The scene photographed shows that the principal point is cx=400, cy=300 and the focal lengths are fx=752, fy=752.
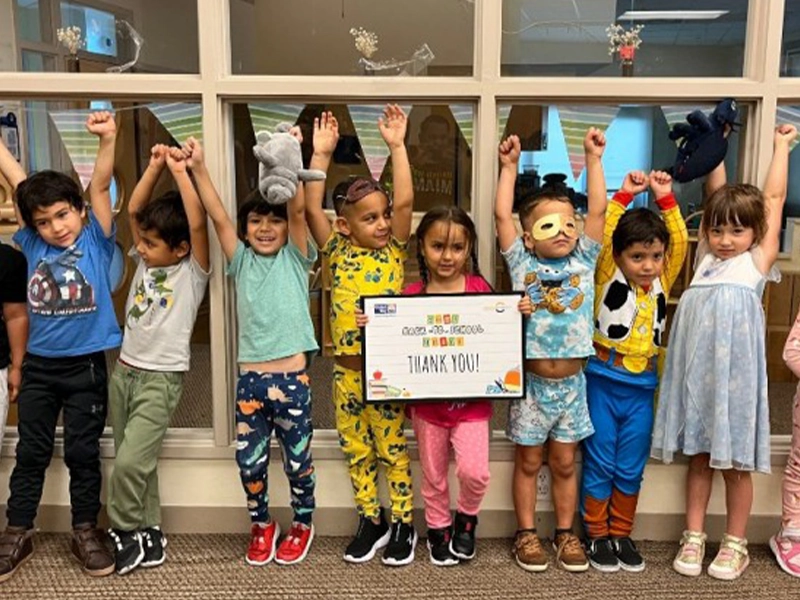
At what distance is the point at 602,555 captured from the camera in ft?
6.95

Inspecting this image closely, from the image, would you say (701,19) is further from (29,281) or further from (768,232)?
(29,281)

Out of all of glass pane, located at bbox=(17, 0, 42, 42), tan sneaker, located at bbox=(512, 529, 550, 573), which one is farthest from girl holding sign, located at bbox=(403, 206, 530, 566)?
glass pane, located at bbox=(17, 0, 42, 42)

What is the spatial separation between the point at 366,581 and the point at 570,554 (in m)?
0.57

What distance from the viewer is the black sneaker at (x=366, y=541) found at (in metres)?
2.13

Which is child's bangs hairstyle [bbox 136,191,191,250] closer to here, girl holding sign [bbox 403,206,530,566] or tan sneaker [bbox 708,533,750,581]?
girl holding sign [bbox 403,206,530,566]

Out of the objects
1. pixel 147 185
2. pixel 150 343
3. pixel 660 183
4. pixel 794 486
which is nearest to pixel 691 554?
pixel 794 486

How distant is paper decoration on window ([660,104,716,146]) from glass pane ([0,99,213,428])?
1.35m

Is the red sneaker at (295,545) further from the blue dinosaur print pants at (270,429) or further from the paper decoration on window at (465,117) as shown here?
the paper decoration on window at (465,117)

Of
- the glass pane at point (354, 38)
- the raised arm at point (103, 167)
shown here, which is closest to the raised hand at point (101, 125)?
the raised arm at point (103, 167)

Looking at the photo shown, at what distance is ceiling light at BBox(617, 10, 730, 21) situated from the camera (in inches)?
92.4

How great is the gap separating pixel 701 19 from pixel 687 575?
1.66 m

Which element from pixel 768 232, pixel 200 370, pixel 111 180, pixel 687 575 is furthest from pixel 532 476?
pixel 111 180

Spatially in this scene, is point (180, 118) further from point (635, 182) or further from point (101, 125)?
point (635, 182)

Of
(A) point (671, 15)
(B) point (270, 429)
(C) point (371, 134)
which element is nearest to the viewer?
(B) point (270, 429)
